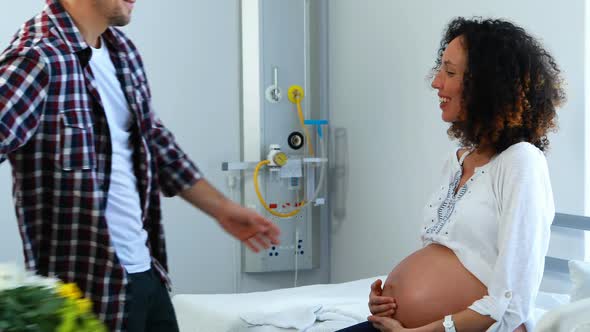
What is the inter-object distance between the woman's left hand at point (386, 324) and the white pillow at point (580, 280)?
0.58 m

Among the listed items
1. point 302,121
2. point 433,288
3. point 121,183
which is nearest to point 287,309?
point 433,288

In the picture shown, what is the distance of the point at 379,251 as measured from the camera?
369 centimetres

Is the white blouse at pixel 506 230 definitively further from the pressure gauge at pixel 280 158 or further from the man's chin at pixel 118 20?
the pressure gauge at pixel 280 158

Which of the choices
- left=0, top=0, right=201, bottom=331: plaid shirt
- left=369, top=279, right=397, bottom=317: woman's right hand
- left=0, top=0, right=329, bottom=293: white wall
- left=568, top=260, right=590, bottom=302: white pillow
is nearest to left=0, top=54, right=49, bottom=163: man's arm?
left=0, top=0, right=201, bottom=331: plaid shirt

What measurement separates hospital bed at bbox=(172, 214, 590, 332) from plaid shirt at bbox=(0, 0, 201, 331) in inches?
33.1

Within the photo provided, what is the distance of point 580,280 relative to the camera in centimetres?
215

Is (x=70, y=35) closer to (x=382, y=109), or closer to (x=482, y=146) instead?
(x=482, y=146)

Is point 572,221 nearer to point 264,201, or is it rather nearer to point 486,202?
point 486,202

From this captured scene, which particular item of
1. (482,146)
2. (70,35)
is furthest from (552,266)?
(70,35)

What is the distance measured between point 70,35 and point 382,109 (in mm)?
2340

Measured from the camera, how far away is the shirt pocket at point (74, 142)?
1397 millimetres

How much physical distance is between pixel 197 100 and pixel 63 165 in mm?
2420

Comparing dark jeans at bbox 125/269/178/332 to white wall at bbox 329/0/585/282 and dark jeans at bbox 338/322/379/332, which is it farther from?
white wall at bbox 329/0/585/282

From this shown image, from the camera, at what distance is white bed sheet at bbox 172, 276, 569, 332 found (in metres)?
2.26
